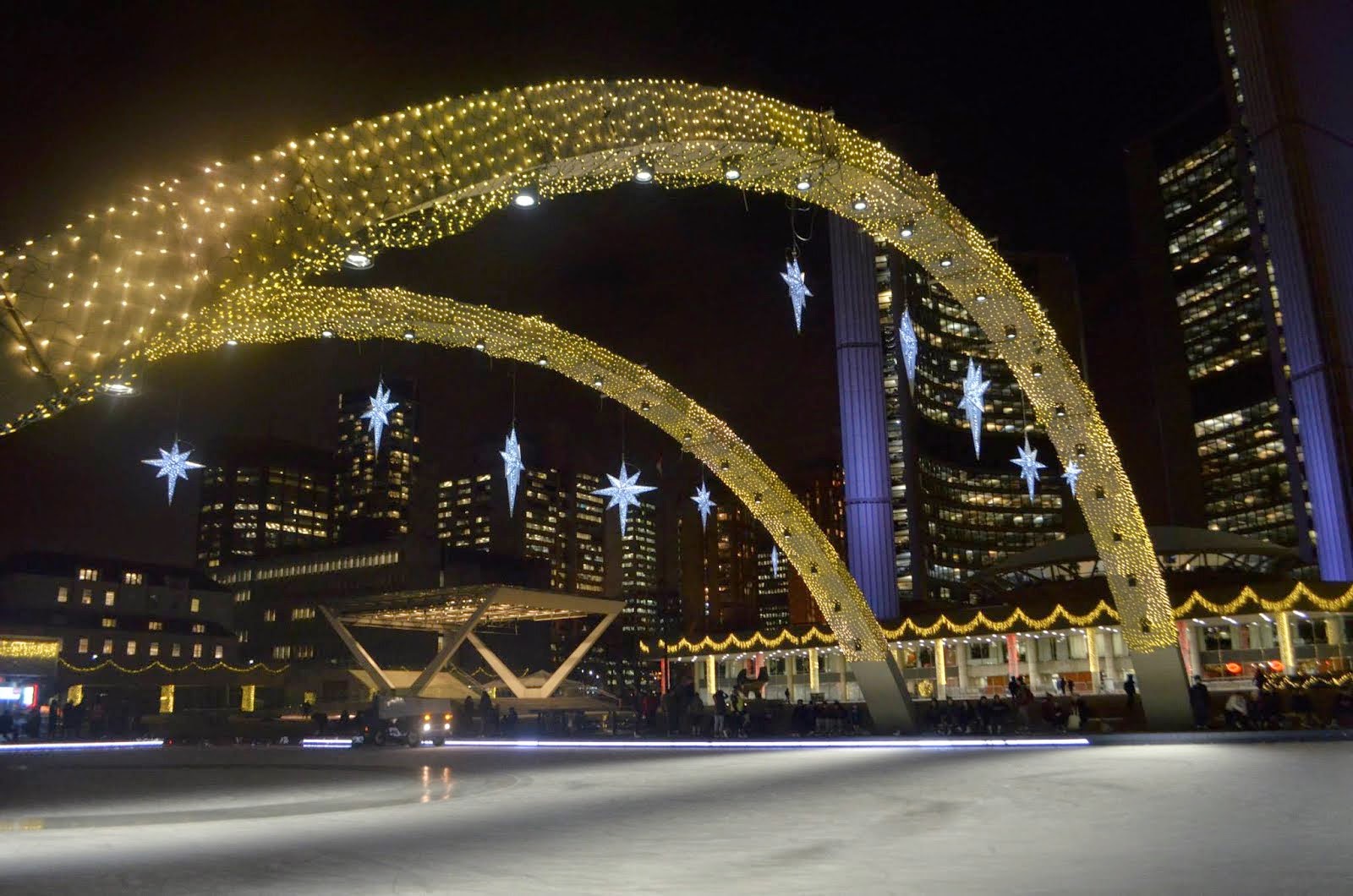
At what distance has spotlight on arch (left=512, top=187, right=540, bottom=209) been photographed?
32.2ft

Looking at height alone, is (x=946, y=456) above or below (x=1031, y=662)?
above

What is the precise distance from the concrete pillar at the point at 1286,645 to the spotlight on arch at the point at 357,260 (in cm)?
4367

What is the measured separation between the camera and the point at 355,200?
8469 mm

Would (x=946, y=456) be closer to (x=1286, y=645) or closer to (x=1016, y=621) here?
(x=1016, y=621)

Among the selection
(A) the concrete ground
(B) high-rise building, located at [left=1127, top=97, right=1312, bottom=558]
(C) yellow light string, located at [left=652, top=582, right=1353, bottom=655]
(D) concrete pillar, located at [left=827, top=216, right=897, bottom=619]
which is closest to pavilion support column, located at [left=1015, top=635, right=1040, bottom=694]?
(C) yellow light string, located at [left=652, top=582, right=1353, bottom=655]

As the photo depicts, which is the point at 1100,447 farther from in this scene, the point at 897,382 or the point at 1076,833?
the point at 897,382

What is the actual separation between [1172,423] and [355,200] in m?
120

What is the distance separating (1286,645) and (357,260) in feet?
148

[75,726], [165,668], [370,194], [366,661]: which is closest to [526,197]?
[370,194]

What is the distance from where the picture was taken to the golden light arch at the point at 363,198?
6930 mm

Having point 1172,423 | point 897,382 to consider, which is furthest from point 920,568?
point 1172,423

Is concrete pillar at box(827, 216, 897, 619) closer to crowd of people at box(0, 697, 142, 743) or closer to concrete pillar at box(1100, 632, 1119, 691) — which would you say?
concrete pillar at box(1100, 632, 1119, 691)

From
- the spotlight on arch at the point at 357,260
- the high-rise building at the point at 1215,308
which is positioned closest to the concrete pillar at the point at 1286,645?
the spotlight on arch at the point at 357,260

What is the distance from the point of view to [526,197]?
9.87 metres
